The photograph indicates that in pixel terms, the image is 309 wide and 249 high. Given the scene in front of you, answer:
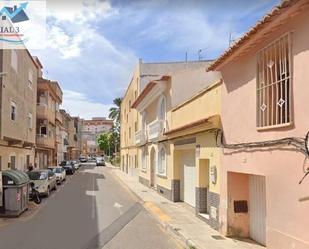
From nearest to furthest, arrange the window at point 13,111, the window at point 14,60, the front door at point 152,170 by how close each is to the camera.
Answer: the window at point 14,60 → the window at point 13,111 → the front door at point 152,170

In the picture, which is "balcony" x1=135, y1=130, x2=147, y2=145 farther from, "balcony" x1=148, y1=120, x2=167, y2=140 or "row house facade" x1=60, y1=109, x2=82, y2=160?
"row house facade" x1=60, y1=109, x2=82, y2=160

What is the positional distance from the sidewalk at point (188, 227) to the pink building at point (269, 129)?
53 centimetres

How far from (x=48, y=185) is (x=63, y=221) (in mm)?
10236

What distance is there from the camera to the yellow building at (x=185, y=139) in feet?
42.4

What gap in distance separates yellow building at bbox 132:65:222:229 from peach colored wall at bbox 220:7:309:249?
1.91m

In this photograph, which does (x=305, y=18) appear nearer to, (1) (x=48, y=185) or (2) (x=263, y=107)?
(2) (x=263, y=107)

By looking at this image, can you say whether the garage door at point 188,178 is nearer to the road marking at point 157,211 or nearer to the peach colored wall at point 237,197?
the road marking at point 157,211

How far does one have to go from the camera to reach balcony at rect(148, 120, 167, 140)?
22578mm

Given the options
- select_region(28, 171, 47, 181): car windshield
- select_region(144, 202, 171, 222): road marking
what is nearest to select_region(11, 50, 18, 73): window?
select_region(28, 171, 47, 181): car windshield

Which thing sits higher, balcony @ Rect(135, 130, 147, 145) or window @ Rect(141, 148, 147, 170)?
balcony @ Rect(135, 130, 147, 145)

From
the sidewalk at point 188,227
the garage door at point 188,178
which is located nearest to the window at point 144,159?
the sidewalk at point 188,227

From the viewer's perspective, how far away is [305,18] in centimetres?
709

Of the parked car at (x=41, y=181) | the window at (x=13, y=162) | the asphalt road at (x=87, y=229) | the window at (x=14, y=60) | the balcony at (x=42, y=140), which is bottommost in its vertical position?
the asphalt road at (x=87, y=229)

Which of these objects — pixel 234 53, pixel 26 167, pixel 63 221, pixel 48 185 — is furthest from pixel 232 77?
pixel 26 167
